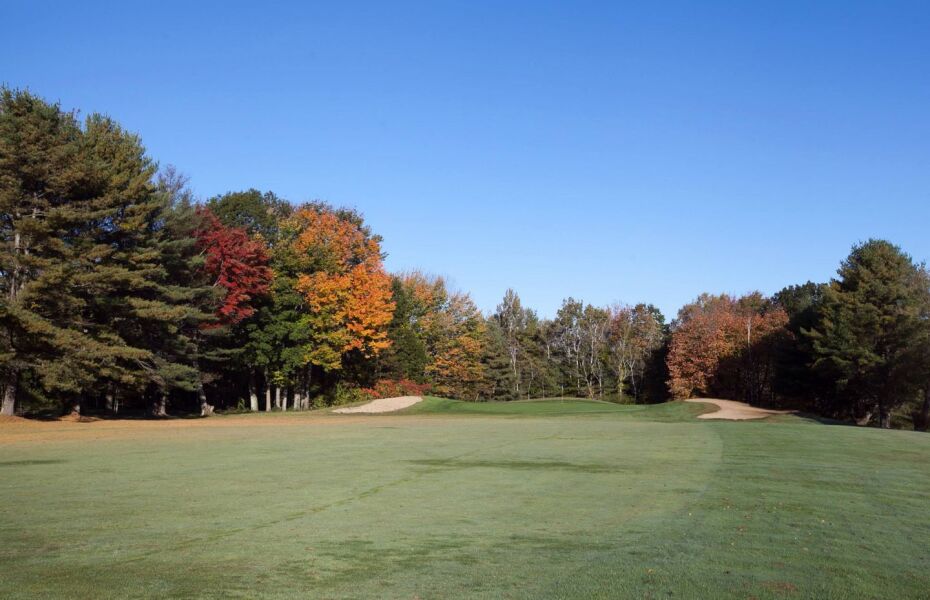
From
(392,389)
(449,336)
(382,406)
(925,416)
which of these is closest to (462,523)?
(382,406)

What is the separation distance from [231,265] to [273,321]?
17.7 ft

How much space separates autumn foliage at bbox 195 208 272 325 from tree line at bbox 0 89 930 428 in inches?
5.9

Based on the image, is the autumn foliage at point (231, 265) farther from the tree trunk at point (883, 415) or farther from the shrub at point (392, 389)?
the tree trunk at point (883, 415)

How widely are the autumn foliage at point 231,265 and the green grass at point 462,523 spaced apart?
2800 cm

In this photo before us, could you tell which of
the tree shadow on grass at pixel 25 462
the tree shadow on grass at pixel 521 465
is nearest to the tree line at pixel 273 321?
the tree shadow on grass at pixel 25 462

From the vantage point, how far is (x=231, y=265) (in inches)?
1805

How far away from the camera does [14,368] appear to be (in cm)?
3144

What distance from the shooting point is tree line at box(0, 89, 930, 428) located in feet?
102

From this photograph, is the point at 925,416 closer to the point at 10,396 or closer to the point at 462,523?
the point at 462,523

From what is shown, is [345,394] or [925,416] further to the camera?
[345,394]

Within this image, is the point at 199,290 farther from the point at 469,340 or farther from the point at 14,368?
the point at 469,340

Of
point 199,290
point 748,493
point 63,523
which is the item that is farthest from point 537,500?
point 199,290

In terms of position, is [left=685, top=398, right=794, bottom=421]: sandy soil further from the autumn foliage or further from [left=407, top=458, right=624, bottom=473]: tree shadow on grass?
the autumn foliage

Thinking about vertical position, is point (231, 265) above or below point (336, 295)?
above
